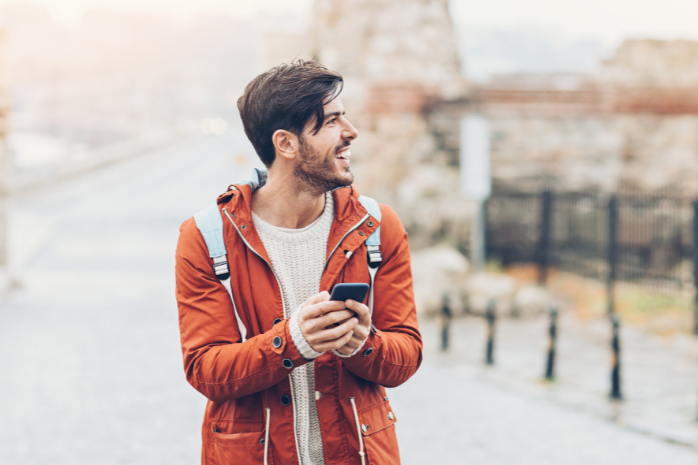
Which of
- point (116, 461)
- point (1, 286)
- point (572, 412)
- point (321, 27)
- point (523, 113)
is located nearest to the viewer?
point (116, 461)

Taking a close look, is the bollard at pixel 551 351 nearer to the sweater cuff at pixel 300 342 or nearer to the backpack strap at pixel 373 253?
the backpack strap at pixel 373 253

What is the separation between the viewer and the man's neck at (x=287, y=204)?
7.58ft

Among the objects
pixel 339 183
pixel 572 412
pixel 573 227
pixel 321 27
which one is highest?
pixel 321 27

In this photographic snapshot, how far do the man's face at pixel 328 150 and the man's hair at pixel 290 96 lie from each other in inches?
0.8

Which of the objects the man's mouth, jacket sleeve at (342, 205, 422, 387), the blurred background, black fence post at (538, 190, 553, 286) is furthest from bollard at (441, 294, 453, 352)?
the man's mouth

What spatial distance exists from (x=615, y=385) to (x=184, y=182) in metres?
28.9

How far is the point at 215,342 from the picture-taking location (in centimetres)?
215

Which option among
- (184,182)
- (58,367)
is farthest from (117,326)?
(184,182)

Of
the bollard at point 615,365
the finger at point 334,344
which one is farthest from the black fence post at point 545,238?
the finger at point 334,344

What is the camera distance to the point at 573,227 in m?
13.0

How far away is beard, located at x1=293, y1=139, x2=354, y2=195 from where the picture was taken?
2.25 metres

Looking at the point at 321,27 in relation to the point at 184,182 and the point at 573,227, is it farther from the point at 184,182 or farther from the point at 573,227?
the point at 184,182

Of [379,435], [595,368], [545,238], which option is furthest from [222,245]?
[545,238]

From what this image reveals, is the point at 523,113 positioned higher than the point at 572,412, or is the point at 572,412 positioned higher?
the point at 523,113
